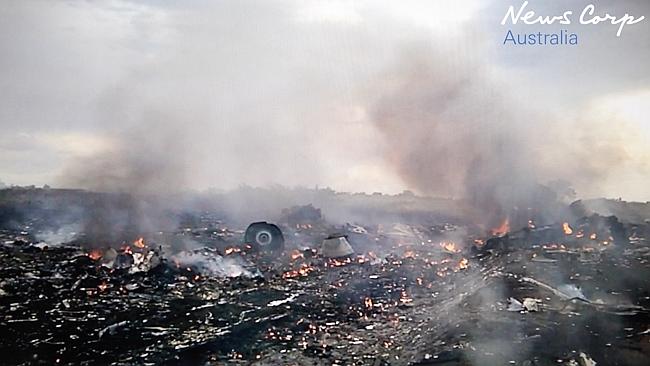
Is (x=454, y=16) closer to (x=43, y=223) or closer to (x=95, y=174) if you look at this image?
(x=95, y=174)

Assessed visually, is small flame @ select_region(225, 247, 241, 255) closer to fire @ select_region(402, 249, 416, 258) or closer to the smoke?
fire @ select_region(402, 249, 416, 258)

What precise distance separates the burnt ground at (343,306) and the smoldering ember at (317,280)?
1cm

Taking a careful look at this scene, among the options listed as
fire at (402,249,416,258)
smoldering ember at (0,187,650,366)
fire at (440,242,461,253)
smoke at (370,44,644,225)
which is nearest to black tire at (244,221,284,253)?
smoldering ember at (0,187,650,366)

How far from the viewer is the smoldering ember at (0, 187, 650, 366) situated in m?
4.10

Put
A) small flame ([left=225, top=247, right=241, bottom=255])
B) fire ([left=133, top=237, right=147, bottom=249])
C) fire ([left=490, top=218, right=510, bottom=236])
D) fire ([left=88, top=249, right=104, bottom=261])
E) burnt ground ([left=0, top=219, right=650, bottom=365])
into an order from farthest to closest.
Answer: fire ([left=490, top=218, right=510, bottom=236]) → small flame ([left=225, top=247, right=241, bottom=255]) → fire ([left=133, top=237, right=147, bottom=249]) → fire ([left=88, top=249, right=104, bottom=261]) → burnt ground ([left=0, top=219, right=650, bottom=365])

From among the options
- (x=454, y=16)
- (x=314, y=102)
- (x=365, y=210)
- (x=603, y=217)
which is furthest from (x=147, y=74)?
(x=603, y=217)

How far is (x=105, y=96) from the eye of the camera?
4.46m

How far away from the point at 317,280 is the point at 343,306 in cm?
31

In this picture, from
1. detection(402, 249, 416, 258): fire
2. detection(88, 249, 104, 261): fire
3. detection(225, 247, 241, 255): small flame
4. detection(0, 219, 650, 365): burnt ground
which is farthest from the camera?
detection(402, 249, 416, 258): fire

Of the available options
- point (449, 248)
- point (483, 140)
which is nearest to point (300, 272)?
point (449, 248)

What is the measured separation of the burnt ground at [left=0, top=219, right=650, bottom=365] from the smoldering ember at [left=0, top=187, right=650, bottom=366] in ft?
0.04

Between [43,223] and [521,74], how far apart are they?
4175 mm

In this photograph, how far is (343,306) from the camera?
450 cm

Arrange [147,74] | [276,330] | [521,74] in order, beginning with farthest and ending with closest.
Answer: [521,74], [147,74], [276,330]
